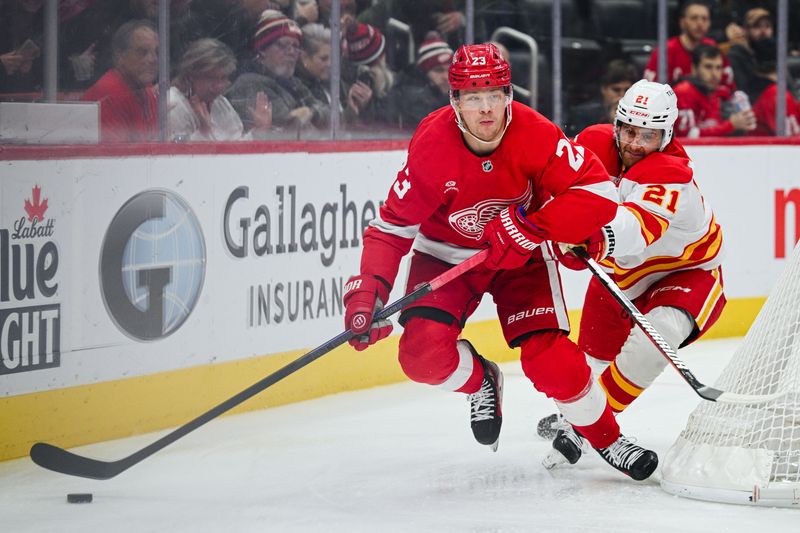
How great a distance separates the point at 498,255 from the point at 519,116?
0.35m

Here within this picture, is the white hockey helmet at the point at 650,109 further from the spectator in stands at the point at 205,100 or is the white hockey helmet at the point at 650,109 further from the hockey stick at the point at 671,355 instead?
the spectator in stands at the point at 205,100

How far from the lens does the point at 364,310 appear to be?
122 inches

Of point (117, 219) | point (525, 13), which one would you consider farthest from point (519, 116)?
point (525, 13)

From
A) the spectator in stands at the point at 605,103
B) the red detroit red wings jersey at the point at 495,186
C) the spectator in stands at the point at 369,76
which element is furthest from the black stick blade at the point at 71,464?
the spectator in stands at the point at 605,103

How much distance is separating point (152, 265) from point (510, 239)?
4.52 ft

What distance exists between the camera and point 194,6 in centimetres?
432

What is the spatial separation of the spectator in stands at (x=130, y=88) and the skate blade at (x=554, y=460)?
164cm

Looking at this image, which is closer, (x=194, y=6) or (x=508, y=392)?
(x=194, y=6)

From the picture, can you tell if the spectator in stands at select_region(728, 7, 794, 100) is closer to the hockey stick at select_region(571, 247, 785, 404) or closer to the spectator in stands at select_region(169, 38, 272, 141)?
the spectator in stands at select_region(169, 38, 272, 141)

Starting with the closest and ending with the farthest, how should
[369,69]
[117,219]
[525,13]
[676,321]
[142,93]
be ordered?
[676,321] < [117,219] < [142,93] < [369,69] < [525,13]

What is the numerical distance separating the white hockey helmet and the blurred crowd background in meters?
1.52

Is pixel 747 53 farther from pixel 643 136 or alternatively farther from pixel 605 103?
pixel 643 136

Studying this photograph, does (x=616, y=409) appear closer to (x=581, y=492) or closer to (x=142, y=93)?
(x=581, y=492)

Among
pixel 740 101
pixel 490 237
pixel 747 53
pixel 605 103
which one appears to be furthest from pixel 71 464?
pixel 747 53
